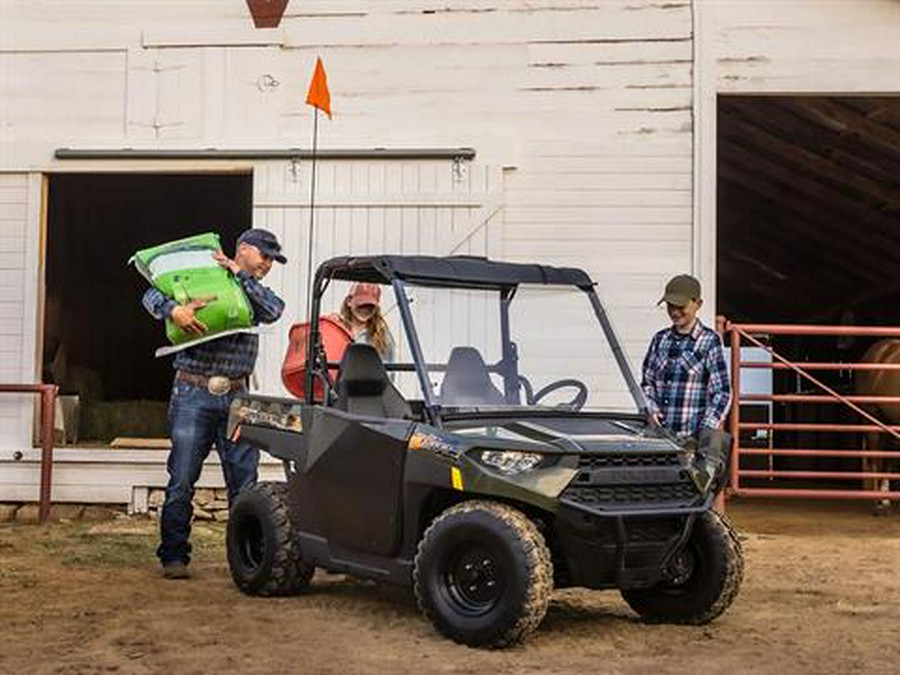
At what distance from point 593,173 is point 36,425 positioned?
165 inches

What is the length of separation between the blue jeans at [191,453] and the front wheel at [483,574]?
1.70m

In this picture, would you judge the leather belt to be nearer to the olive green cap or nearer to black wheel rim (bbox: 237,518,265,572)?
black wheel rim (bbox: 237,518,265,572)

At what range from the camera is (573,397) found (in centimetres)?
531

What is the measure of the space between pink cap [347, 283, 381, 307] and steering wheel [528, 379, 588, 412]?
0.95 metres

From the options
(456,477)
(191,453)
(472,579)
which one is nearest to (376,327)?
(191,453)

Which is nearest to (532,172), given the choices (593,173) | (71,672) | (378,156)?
(593,173)

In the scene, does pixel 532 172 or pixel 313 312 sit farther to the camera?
pixel 532 172

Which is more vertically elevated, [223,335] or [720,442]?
[223,335]

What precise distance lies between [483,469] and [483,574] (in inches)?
15.3

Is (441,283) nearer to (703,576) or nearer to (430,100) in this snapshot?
(703,576)

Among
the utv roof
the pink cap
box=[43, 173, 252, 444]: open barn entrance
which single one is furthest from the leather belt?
box=[43, 173, 252, 444]: open barn entrance

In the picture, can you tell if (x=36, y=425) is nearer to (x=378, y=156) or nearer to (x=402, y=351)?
(x=378, y=156)

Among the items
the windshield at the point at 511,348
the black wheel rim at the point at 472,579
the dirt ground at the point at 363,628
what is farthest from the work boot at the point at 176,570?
the black wheel rim at the point at 472,579

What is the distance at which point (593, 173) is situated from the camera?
848 cm
